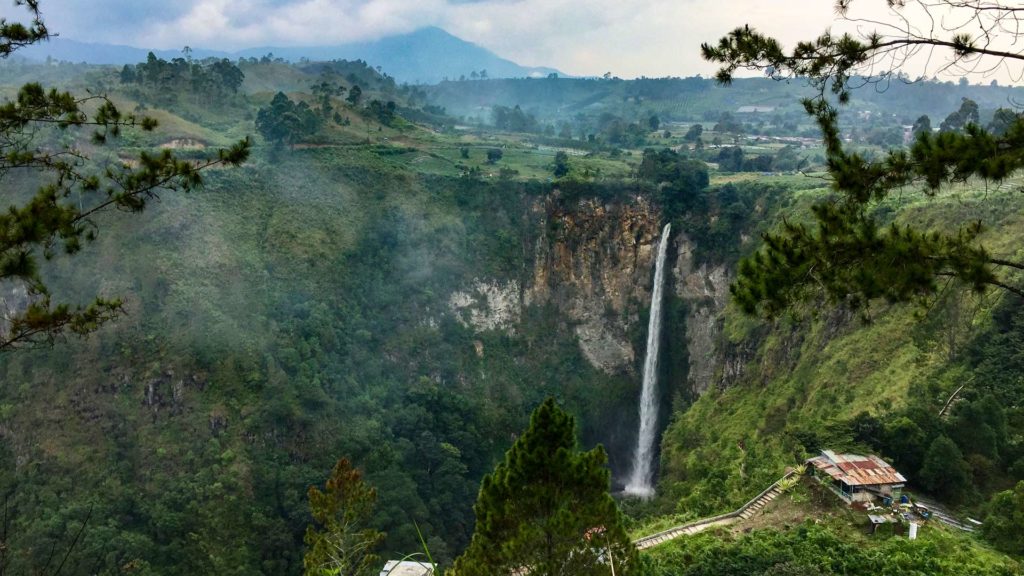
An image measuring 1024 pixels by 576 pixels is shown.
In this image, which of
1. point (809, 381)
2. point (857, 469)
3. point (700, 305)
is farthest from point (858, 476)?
point (700, 305)

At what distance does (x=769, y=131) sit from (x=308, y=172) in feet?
161

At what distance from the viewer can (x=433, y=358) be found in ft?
101

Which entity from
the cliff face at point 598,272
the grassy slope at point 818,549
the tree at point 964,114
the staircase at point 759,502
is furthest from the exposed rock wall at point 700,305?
the tree at point 964,114

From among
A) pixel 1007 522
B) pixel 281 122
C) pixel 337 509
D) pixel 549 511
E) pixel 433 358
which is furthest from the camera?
pixel 281 122

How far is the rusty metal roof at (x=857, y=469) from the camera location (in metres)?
13.4

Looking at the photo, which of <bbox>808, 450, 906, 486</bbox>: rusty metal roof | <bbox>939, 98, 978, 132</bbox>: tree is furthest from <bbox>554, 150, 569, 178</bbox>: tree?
<bbox>808, 450, 906, 486</bbox>: rusty metal roof

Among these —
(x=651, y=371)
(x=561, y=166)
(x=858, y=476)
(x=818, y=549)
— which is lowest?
(x=651, y=371)

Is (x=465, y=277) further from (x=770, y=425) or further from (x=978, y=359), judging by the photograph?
(x=978, y=359)

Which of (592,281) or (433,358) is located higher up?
(592,281)

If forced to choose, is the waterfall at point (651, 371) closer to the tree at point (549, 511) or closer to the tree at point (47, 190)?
the tree at point (549, 511)

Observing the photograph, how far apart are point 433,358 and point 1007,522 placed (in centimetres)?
2245

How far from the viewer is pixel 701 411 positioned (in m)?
25.8

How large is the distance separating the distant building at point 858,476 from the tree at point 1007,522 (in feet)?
5.02

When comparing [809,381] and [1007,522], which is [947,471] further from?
[809,381]
